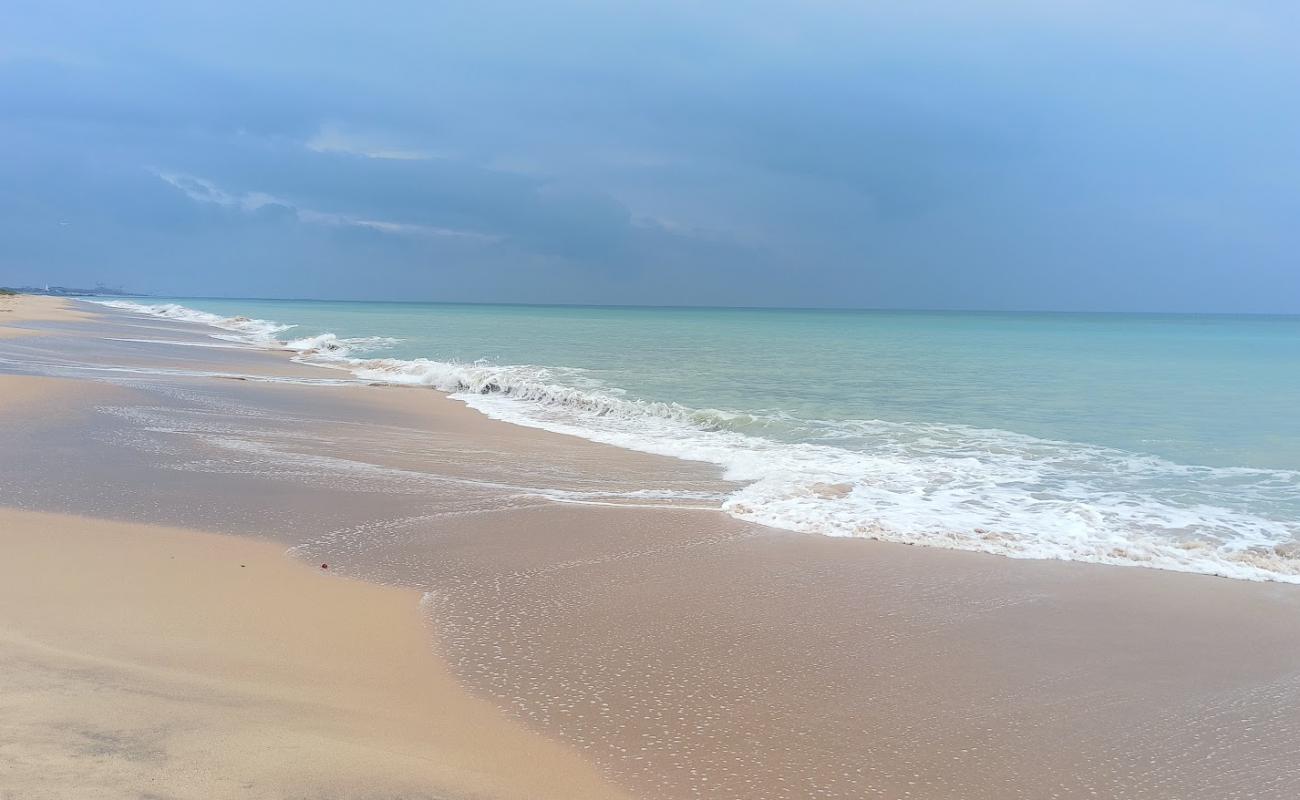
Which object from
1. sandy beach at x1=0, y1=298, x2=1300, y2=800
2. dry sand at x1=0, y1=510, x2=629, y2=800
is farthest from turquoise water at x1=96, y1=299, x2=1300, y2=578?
dry sand at x1=0, y1=510, x2=629, y2=800

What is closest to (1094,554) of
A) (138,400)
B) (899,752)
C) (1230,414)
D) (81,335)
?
(899,752)

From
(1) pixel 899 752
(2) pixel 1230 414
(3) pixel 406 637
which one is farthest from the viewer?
(2) pixel 1230 414

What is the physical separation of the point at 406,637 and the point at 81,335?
123ft

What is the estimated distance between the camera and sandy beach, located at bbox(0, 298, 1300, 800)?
3.78 meters

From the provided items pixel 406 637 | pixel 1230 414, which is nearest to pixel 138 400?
pixel 406 637

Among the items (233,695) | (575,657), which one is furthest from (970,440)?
(233,695)

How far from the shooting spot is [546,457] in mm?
12273

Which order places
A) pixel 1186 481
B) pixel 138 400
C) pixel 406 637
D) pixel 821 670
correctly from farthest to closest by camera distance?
pixel 138 400, pixel 1186 481, pixel 406 637, pixel 821 670

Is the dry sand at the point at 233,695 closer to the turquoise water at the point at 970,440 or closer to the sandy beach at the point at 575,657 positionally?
the sandy beach at the point at 575,657

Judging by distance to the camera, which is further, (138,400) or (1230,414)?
(1230,414)

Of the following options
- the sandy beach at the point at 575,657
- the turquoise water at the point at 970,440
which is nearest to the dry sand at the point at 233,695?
the sandy beach at the point at 575,657

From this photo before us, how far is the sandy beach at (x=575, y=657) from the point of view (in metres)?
3.78

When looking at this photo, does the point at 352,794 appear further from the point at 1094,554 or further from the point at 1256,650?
the point at 1094,554

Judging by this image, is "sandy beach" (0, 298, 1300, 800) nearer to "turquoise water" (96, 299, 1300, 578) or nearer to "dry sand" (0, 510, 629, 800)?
"dry sand" (0, 510, 629, 800)
